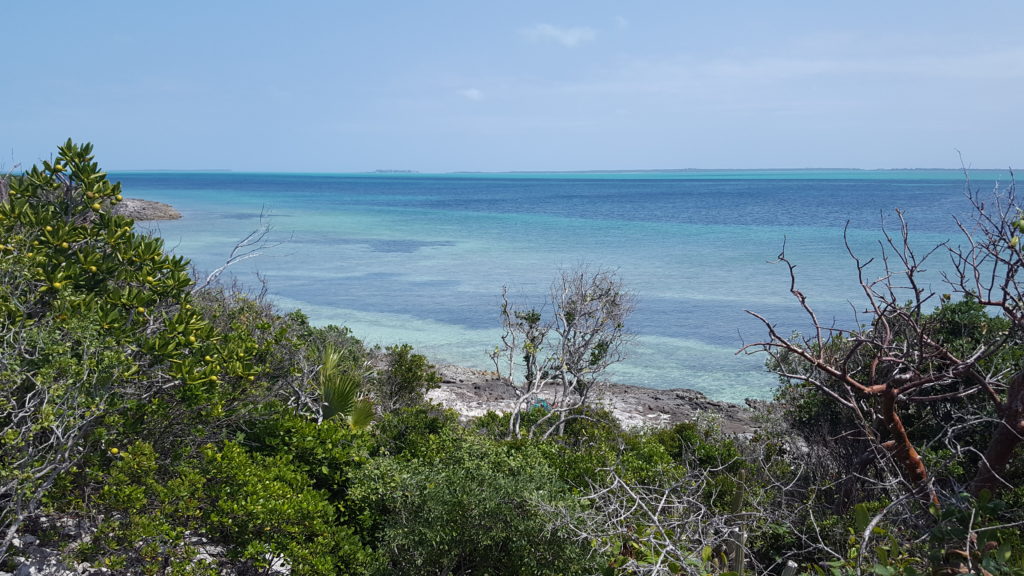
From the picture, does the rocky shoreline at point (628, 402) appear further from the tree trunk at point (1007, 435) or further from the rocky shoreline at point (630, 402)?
the tree trunk at point (1007, 435)

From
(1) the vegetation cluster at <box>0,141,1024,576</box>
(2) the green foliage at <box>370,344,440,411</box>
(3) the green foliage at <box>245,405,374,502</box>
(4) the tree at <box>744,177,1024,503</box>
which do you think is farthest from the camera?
(2) the green foliage at <box>370,344,440,411</box>

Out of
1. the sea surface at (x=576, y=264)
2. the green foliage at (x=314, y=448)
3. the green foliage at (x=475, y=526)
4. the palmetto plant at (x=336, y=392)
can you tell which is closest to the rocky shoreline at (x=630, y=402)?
the sea surface at (x=576, y=264)

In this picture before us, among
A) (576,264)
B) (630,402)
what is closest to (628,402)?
(630,402)

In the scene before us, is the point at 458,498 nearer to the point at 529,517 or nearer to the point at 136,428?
the point at 529,517

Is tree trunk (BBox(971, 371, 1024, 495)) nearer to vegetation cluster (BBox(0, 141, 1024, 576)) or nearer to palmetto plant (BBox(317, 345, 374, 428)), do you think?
vegetation cluster (BBox(0, 141, 1024, 576))

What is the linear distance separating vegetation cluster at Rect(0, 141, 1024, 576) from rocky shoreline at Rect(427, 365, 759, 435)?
628 cm

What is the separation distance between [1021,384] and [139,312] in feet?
20.9

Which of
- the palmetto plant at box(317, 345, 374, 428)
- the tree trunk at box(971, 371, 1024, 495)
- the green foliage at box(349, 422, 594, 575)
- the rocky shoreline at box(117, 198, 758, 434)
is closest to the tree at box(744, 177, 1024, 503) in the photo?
the tree trunk at box(971, 371, 1024, 495)

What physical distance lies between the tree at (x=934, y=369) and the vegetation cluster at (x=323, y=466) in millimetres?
45

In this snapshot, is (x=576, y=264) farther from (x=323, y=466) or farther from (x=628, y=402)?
(x=323, y=466)

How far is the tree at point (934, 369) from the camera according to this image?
4.26 m

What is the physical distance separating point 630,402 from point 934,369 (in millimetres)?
8463

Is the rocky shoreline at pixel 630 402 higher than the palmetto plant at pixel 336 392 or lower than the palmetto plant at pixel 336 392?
lower

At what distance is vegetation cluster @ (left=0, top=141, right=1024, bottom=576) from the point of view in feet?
14.9
